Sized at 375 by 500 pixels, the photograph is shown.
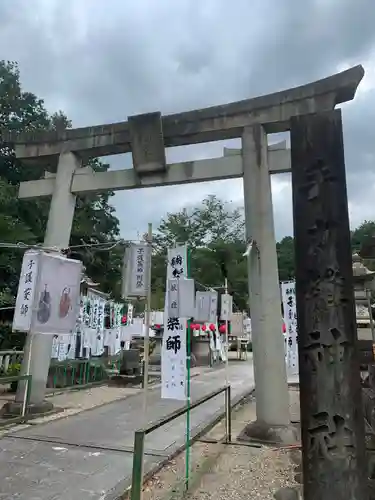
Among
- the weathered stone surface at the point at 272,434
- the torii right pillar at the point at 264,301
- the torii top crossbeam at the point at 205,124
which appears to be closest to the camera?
the weathered stone surface at the point at 272,434

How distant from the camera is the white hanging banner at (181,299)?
5.34 metres

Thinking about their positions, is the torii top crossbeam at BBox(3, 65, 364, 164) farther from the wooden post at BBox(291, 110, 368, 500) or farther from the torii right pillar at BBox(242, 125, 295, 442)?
the wooden post at BBox(291, 110, 368, 500)

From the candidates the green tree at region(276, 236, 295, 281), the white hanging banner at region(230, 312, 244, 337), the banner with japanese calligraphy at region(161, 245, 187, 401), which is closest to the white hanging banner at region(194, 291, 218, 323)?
the banner with japanese calligraphy at region(161, 245, 187, 401)

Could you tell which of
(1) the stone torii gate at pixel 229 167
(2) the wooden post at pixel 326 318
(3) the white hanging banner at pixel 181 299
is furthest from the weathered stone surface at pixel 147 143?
(2) the wooden post at pixel 326 318

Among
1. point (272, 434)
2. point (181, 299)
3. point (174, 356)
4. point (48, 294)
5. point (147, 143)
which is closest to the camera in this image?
point (174, 356)

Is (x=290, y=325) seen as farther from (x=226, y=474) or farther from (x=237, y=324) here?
(x=237, y=324)

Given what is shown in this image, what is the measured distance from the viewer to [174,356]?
5.22 meters

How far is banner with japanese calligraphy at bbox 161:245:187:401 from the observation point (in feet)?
16.7

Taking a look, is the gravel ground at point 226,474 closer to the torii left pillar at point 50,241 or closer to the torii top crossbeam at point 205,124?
the torii left pillar at point 50,241

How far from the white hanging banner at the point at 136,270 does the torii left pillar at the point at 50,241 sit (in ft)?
10.8

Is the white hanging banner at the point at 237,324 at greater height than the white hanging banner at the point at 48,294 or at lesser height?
greater

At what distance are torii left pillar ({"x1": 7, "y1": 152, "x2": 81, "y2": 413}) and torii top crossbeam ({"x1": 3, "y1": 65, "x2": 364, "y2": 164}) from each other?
48 centimetres

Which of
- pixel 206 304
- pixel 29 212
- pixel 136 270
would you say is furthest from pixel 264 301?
pixel 29 212

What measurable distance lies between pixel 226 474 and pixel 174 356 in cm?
156
